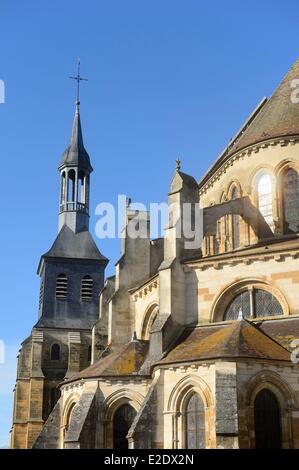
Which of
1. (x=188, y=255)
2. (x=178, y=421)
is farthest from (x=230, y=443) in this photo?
(x=188, y=255)

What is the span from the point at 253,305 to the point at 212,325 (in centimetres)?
157

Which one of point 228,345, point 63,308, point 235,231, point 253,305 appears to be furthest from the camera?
point 63,308

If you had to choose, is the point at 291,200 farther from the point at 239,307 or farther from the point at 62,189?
the point at 62,189

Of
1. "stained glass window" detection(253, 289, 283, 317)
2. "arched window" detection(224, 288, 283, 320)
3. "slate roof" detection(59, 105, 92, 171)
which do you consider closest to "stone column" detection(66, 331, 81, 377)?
"slate roof" detection(59, 105, 92, 171)

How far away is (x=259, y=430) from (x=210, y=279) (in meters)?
6.03

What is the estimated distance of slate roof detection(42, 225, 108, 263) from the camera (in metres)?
47.1

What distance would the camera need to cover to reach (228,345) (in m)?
22.2

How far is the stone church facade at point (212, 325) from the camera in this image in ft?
71.6

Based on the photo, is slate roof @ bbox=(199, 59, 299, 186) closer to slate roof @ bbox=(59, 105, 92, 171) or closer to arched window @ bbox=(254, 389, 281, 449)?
arched window @ bbox=(254, 389, 281, 449)

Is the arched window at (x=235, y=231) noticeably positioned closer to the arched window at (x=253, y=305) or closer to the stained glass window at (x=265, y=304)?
the arched window at (x=253, y=305)

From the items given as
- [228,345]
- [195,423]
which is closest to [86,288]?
[195,423]

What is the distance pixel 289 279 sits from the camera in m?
24.4
